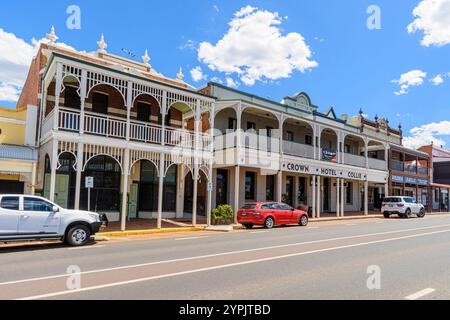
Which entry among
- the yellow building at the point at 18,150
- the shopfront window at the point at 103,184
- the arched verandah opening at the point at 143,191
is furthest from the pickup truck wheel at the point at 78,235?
the arched verandah opening at the point at 143,191

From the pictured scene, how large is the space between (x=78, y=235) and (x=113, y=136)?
228 inches

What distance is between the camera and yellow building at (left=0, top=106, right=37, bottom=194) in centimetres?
1617

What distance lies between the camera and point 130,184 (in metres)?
21.0

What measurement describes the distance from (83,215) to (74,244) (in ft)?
3.20

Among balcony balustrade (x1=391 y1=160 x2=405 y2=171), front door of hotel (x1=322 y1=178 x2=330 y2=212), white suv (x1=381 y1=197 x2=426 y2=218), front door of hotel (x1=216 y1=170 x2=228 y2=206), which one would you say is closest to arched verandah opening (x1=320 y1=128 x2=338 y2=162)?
front door of hotel (x1=322 y1=178 x2=330 y2=212)

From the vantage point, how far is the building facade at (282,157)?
2205 centimetres

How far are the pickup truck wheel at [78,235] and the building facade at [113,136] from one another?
203 centimetres

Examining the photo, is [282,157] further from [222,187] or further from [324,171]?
[324,171]

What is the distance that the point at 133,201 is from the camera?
21.4 m

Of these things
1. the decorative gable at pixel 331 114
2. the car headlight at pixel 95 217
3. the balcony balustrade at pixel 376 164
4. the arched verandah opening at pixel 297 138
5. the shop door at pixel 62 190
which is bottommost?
the car headlight at pixel 95 217

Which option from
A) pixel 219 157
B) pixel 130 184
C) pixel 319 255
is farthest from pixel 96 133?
pixel 319 255

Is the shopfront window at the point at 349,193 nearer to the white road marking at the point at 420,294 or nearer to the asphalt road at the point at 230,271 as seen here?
the asphalt road at the point at 230,271

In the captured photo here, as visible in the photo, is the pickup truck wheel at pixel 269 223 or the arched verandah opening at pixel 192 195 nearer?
the pickup truck wheel at pixel 269 223
